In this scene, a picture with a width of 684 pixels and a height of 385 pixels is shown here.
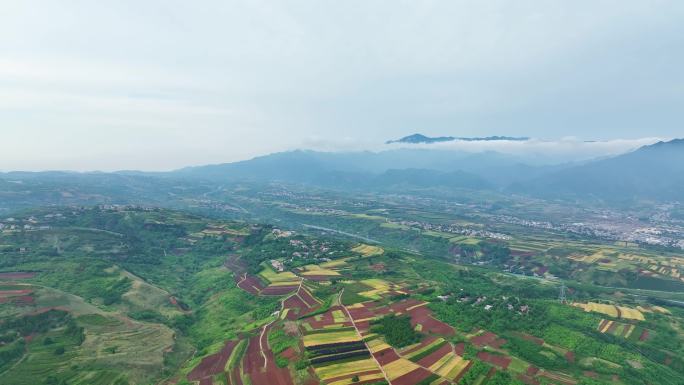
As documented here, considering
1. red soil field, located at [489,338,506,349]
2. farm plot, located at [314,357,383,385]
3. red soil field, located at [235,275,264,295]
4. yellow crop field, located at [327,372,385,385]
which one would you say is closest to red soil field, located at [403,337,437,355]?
farm plot, located at [314,357,383,385]

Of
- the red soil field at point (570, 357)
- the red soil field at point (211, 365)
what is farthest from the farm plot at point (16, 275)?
the red soil field at point (570, 357)

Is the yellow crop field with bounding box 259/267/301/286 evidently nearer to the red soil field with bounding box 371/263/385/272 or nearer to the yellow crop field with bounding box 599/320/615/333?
the red soil field with bounding box 371/263/385/272

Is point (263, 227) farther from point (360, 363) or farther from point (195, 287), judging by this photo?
point (360, 363)

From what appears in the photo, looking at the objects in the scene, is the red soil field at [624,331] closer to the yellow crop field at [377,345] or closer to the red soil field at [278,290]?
the yellow crop field at [377,345]

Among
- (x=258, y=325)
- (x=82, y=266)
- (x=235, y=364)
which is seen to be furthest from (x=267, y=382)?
(x=82, y=266)

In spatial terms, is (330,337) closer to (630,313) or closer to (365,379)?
(365,379)

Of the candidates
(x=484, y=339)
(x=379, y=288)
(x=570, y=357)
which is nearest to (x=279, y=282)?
(x=379, y=288)

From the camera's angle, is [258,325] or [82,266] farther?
[82,266]
